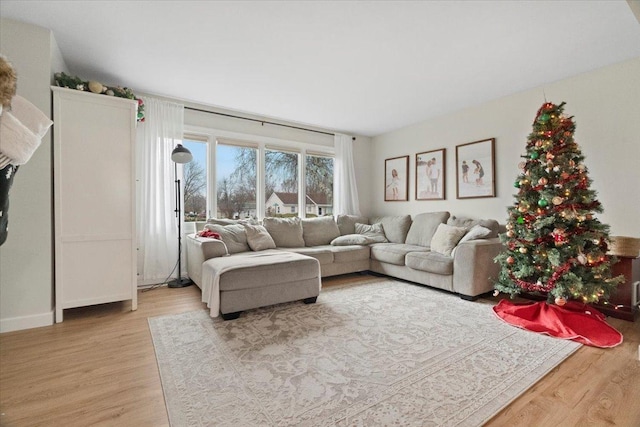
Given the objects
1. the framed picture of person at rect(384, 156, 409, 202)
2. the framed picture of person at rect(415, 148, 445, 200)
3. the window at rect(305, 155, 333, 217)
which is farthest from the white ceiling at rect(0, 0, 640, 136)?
the window at rect(305, 155, 333, 217)

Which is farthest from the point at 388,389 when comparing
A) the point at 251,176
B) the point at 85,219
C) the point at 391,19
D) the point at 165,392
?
the point at 251,176

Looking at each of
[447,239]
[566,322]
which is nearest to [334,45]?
[447,239]

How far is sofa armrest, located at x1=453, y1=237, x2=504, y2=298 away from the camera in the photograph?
3.09 m

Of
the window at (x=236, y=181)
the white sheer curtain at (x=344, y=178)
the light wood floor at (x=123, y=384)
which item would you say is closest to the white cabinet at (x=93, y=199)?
the light wood floor at (x=123, y=384)

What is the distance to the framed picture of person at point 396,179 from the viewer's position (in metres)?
5.12

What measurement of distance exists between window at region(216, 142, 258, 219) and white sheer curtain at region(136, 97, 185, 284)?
644mm

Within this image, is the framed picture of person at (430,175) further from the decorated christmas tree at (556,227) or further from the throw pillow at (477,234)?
the decorated christmas tree at (556,227)

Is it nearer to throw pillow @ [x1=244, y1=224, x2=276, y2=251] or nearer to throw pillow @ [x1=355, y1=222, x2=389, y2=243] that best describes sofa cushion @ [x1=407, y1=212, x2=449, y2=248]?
throw pillow @ [x1=355, y1=222, x2=389, y2=243]

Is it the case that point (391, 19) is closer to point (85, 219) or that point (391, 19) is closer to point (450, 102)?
point (450, 102)

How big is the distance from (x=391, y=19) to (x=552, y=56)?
1.76 meters

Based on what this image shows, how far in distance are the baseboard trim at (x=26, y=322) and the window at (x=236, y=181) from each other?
2.19 metres

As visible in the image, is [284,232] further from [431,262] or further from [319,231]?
[431,262]

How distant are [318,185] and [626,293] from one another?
4.14 m

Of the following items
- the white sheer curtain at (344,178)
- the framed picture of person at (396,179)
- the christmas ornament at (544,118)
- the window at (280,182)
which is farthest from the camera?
the white sheer curtain at (344,178)
